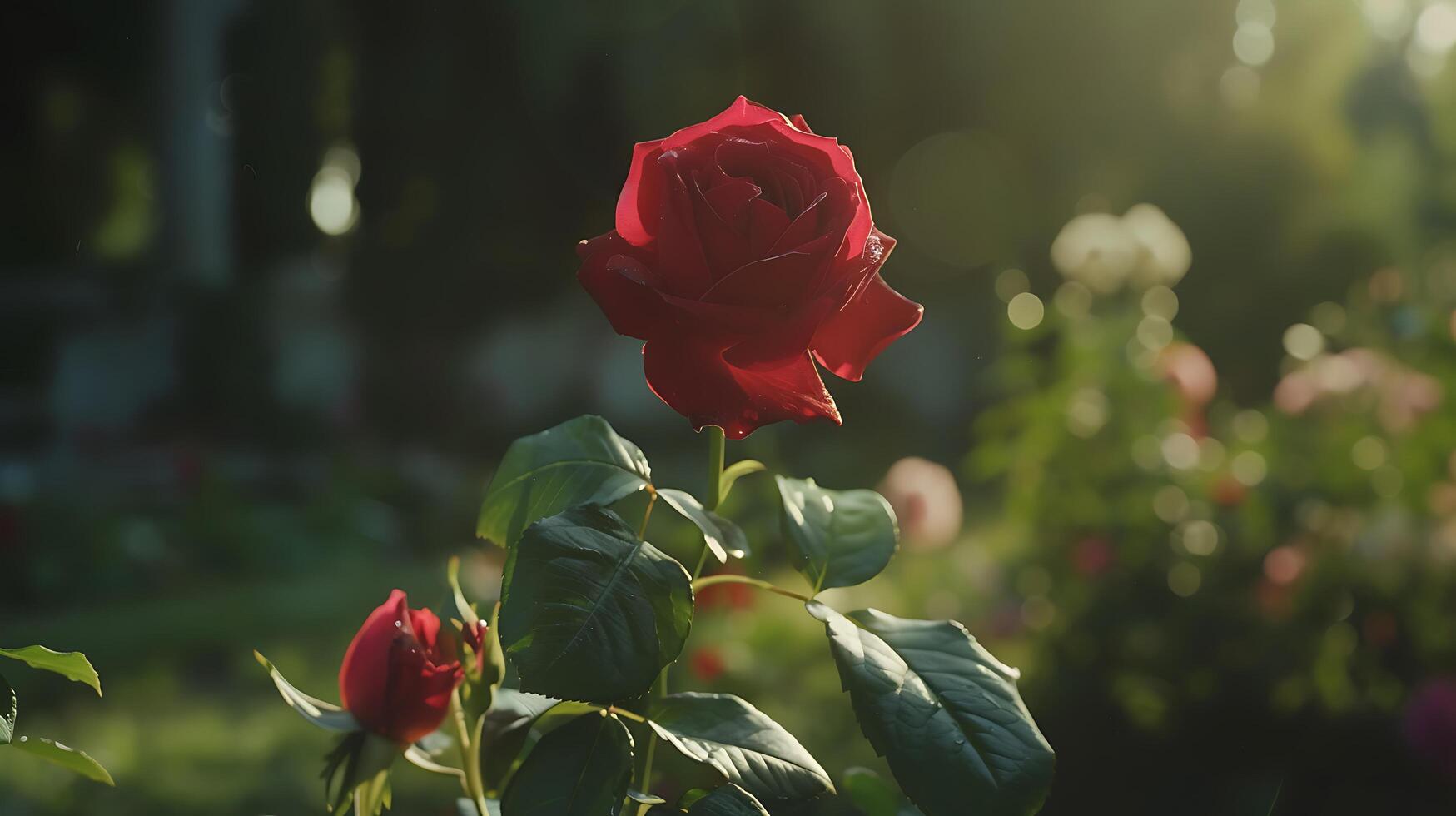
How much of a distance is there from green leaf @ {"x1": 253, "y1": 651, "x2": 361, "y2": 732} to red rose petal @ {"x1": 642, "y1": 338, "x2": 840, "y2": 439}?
26 cm

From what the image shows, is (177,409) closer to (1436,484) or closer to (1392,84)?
(1436,484)

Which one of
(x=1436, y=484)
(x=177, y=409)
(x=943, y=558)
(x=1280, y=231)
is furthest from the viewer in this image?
(x=1280, y=231)

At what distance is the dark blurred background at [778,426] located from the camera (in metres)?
2.51

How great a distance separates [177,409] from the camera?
556 centimetres

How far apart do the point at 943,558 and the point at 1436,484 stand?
1306 millimetres

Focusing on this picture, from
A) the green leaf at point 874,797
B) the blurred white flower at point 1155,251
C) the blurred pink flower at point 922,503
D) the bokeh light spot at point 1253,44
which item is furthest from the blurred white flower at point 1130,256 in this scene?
the bokeh light spot at point 1253,44

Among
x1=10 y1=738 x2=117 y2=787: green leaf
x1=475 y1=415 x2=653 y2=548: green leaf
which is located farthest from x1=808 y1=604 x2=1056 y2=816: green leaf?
x1=10 y1=738 x2=117 y2=787: green leaf

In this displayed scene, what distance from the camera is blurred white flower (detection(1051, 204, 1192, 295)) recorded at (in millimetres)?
2773

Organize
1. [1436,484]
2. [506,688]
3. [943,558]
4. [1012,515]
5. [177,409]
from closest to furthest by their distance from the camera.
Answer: [506,688]
[1436,484]
[1012,515]
[943,558]
[177,409]

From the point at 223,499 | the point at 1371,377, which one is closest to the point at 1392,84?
the point at 1371,377

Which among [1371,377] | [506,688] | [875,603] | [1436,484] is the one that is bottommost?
[875,603]

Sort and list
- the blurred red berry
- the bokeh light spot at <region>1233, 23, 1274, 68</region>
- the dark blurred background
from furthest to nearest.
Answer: the bokeh light spot at <region>1233, 23, 1274, 68</region>, the dark blurred background, the blurred red berry

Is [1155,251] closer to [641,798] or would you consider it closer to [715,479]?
[715,479]

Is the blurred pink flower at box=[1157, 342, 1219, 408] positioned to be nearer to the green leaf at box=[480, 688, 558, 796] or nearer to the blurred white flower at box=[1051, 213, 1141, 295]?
the blurred white flower at box=[1051, 213, 1141, 295]
